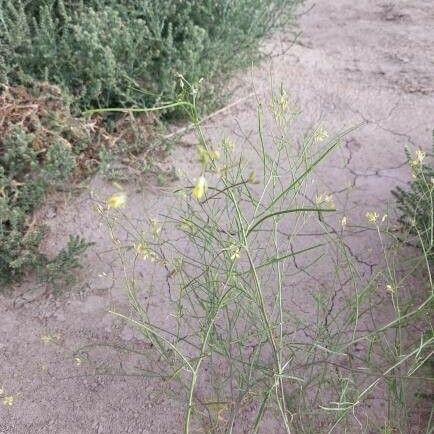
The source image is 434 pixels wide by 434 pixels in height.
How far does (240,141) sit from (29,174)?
108 cm

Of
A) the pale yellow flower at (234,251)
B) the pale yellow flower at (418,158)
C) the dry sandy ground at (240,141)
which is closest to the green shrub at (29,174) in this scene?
the dry sandy ground at (240,141)

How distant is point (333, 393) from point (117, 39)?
195cm

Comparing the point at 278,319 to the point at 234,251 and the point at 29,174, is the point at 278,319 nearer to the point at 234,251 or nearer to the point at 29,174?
the point at 234,251

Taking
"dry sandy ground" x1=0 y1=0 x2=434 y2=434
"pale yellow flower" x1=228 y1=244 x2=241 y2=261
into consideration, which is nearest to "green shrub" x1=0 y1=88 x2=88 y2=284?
"dry sandy ground" x1=0 y1=0 x2=434 y2=434

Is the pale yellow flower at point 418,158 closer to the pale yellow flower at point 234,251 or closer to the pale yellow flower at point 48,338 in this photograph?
the pale yellow flower at point 234,251

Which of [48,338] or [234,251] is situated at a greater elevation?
[234,251]

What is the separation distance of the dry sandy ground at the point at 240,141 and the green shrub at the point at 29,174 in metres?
0.12

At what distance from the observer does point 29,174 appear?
105 inches

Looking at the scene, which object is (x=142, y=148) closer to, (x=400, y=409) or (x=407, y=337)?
(x=407, y=337)

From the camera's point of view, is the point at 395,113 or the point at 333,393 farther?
the point at 395,113

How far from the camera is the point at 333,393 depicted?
192 centimetres

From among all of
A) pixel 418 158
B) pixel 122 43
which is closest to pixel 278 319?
pixel 418 158

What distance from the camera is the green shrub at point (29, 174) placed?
2.39 meters

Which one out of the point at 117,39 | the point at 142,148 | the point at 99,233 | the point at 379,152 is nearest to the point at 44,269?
the point at 99,233
